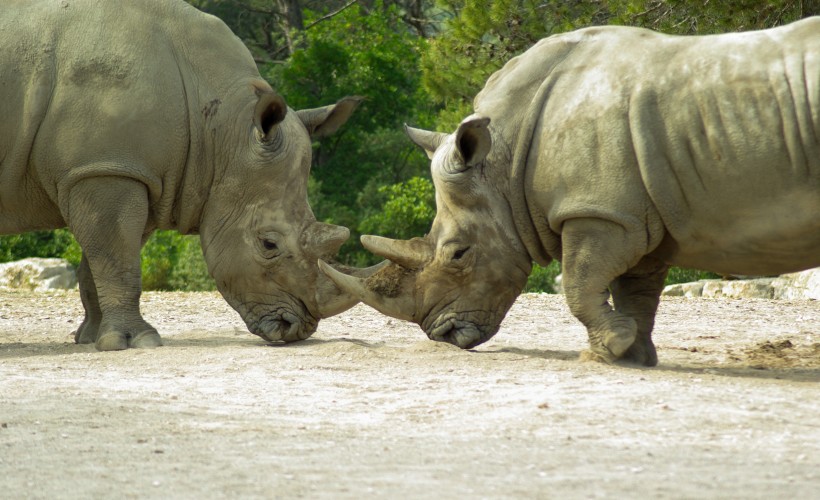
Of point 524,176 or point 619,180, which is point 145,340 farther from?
point 619,180

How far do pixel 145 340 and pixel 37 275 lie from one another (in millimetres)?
9645

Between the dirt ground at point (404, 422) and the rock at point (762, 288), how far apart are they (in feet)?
18.1

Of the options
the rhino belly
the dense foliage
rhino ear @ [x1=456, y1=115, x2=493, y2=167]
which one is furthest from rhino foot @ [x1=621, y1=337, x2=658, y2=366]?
the dense foliage

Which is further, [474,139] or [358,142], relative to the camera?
[358,142]

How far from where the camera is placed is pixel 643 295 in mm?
8031

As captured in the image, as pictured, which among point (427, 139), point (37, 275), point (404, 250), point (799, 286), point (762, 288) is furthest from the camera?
point (37, 275)

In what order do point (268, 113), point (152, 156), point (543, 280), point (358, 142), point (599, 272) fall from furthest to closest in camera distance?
point (358, 142), point (543, 280), point (268, 113), point (152, 156), point (599, 272)

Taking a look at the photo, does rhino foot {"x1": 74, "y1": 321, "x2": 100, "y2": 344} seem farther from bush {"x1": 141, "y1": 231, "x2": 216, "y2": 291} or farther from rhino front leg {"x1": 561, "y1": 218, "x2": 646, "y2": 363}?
bush {"x1": 141, "y1": 231, "x2": 216, "y2": 291}

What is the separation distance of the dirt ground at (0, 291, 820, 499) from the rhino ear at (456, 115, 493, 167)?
116 centimetres

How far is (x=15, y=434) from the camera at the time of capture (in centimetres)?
550

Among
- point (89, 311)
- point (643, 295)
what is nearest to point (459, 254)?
point (643, 295)

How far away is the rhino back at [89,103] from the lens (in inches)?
336

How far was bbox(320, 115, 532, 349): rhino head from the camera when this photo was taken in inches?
303

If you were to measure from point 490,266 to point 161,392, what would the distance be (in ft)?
6.95
